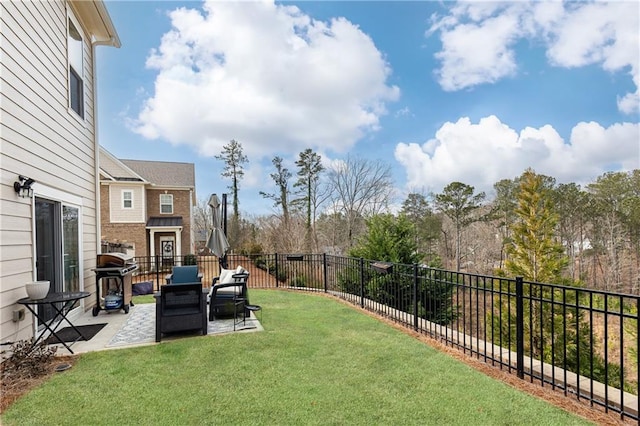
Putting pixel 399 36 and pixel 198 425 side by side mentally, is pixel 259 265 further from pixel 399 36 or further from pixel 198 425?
pixel 198 425

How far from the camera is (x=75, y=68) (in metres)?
5.89

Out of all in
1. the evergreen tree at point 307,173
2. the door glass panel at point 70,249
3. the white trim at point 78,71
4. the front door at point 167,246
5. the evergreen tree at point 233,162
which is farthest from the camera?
the evergreen tree at point 233,162

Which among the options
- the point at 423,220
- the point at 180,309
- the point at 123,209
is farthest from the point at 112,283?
the point at 423,220

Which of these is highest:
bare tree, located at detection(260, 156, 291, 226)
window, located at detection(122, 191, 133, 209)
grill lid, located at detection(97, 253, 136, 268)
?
bare tree, located at detection(260, 156, 291, 226)

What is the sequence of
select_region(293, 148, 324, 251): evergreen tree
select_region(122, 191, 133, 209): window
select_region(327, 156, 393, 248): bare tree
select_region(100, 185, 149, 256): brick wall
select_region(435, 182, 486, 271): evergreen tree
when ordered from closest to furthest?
select_region(100, 185, 149, 256): brick wall
select_region(122, 191, 133, 209): window
select_region(327, 156, 393, 248): bare tree
select_region(293, 148, 324, 251): evergreen tree
select_region(435, 182, 486, 271): evergreen tree

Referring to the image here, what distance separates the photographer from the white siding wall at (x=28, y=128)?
3598 mm

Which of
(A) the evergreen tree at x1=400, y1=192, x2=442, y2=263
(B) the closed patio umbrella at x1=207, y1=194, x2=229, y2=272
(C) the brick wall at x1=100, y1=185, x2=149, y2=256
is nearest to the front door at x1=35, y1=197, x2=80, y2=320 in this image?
(B) the closed patio umbrella at x1=207, y1=194, x2=229, y2=272

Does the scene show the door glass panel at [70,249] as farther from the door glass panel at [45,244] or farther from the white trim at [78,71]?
the white trim at [78,71]

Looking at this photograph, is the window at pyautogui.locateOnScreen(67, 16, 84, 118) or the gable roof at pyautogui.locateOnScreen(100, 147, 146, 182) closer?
the window at pyautogui.locateOnScreen(67, 16, 84, 118)

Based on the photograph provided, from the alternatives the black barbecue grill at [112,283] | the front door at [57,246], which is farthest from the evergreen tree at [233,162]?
the front door at [57,246]

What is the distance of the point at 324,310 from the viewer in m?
6.33

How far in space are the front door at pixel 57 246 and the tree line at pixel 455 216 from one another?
13023mm

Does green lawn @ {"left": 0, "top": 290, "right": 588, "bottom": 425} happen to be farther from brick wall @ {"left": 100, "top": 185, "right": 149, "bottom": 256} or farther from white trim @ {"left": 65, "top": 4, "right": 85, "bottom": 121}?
brick wall @ {"left": 100, "top": 185, "right": 149, "bottom": 256}

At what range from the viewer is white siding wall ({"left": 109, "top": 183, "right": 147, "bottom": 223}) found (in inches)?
653
